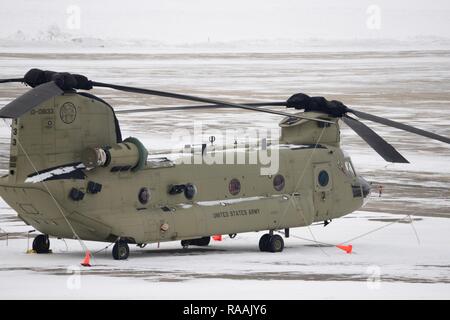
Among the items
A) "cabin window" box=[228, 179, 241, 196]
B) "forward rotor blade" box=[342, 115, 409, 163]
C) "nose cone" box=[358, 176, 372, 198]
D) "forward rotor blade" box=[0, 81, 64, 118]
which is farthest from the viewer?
"nose cone" box=[358, 176, 372, 198]

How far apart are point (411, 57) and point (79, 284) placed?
10769 centimetres

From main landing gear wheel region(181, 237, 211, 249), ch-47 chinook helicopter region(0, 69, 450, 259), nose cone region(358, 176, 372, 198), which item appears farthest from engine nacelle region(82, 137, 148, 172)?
nose cone region(358, 176, 372, 198)

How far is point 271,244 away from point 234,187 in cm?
148

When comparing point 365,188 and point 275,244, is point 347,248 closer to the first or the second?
point 275,244

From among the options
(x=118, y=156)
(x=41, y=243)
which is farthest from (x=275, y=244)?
(x=41, y=243)

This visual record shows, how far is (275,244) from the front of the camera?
24.9 m

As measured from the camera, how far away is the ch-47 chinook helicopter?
21.7 metres

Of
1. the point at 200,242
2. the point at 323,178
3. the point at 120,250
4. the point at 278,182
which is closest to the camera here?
the point at 120,250

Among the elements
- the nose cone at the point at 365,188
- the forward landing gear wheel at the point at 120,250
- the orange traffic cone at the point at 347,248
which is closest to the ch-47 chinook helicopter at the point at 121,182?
the forward landing gear wheel at the point at 120,250

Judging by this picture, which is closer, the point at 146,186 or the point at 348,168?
the point at 146,186

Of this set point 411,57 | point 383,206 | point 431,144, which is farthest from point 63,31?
point 383,206

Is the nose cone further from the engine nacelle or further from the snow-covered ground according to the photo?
the engine nacelle

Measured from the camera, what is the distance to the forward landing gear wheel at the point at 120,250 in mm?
22062

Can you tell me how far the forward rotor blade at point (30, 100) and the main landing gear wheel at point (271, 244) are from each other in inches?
246
